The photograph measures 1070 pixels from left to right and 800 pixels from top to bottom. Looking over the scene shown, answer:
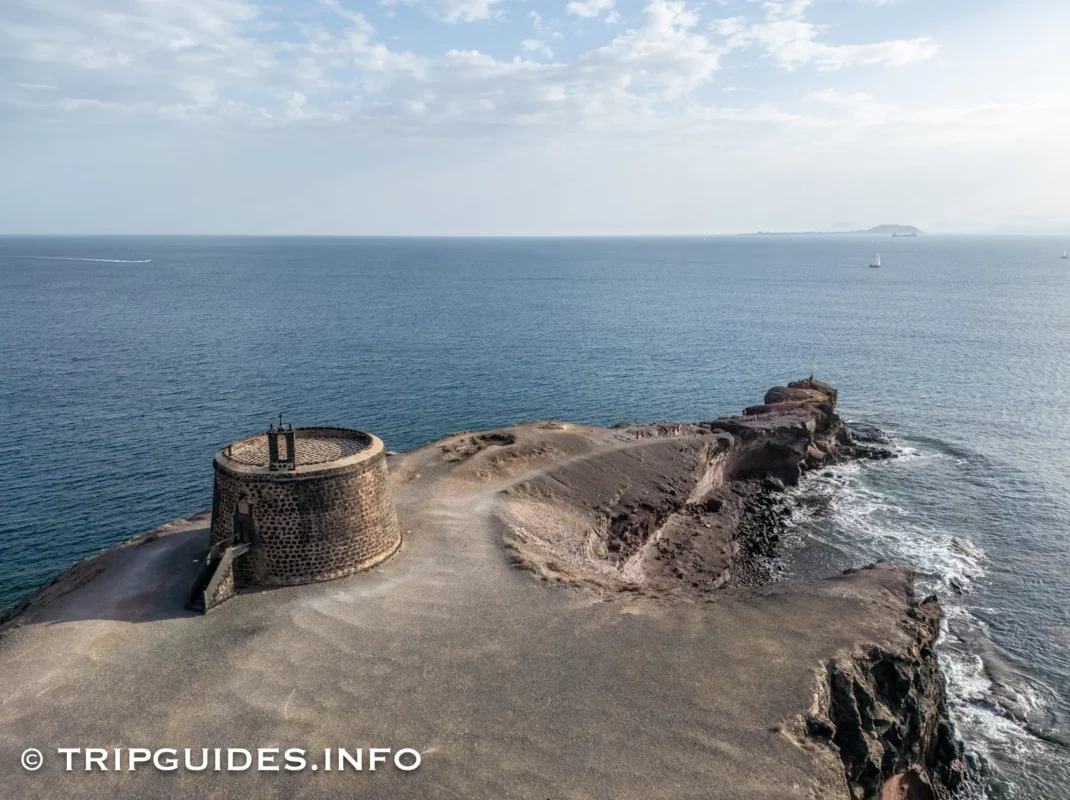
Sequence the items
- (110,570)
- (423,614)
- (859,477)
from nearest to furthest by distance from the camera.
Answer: (423,614) < (110,570) < (859,477)

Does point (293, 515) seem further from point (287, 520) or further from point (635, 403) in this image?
point (635, 403)

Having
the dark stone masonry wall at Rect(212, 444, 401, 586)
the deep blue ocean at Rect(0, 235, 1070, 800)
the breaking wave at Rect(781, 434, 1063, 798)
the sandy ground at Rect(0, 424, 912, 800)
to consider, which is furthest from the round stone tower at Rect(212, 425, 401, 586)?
the breaking wave at Rect(781, 434, 1063, 798)

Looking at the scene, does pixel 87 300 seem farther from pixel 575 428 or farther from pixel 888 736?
pixel 888 736

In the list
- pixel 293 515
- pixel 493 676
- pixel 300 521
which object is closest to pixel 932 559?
pixel 493 676

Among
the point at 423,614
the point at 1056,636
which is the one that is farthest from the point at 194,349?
the point at 1056,636

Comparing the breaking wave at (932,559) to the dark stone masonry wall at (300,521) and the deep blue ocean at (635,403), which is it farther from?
→ the dark stone masonry wall at (300,521)
